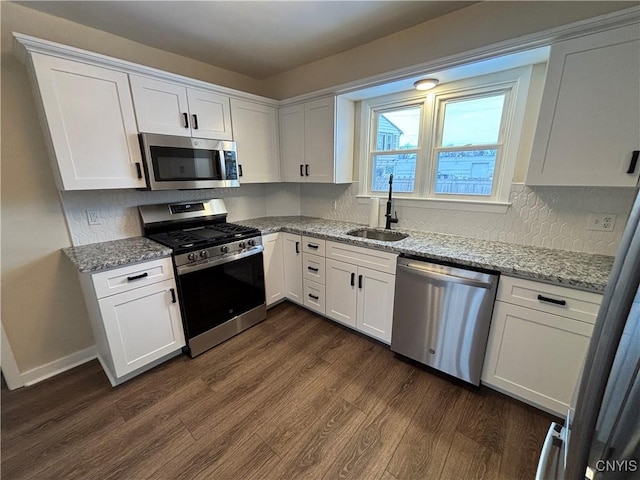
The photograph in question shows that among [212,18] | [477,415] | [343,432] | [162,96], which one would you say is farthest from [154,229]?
[477,415]

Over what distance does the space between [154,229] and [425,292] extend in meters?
2.41

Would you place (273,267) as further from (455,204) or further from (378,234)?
(455,204)

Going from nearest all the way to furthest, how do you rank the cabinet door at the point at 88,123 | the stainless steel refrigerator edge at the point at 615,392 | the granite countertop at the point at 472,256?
the stainless steel refrigerator edge at the point at 615,392 < the granite countertop at the point at 472,256 < the cabinet door at the point at 88,123

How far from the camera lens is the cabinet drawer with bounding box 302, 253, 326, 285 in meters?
2.57

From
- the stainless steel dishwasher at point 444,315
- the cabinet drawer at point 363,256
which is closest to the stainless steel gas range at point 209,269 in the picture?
the cabinet drawer at point 363,256

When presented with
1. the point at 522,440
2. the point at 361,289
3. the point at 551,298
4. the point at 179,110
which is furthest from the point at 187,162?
the point at 522,440

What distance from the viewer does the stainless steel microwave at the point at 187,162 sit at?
2035 millimetres

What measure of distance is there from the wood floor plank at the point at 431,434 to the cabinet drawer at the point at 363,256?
92 centimetres

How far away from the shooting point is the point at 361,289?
231 cm

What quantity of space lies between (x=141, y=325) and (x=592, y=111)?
322cm

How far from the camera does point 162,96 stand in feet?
6.82

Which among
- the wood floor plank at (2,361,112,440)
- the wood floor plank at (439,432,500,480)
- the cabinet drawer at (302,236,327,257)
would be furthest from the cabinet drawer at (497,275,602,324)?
the wood floor plank at (2,361,112,440)

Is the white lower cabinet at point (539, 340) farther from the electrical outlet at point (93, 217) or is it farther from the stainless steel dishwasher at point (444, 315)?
the electrical outlet at point (93, 217)

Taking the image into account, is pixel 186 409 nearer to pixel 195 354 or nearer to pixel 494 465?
pixel 195 354
